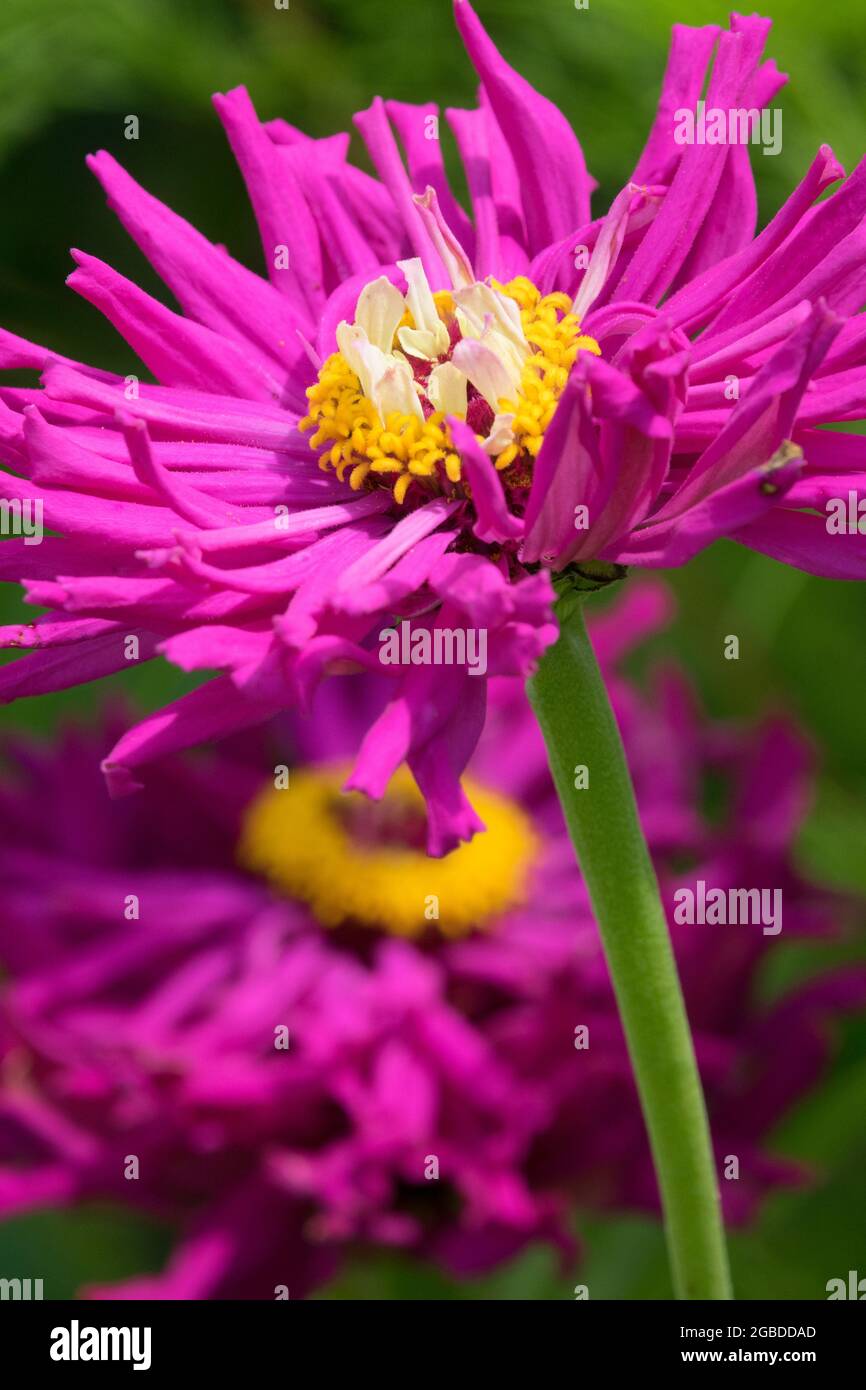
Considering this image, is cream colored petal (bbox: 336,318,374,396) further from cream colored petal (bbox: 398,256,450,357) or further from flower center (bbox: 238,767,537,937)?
flower center (bbox: 238,767,537,937)

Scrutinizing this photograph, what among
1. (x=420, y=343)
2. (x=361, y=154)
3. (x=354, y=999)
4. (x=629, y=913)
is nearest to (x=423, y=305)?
(x=420, y=343)

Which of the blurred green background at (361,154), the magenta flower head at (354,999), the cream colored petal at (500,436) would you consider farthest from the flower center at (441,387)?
the blurred green background at (361,154)

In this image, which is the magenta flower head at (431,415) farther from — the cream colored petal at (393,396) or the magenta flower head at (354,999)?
the magenta flower head at (354,999)

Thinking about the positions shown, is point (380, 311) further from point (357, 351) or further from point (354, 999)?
point (354, 999)

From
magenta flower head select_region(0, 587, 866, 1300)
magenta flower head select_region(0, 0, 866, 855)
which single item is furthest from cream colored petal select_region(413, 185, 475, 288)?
magenta flower head select_region(0, 587, 866, 1300)
